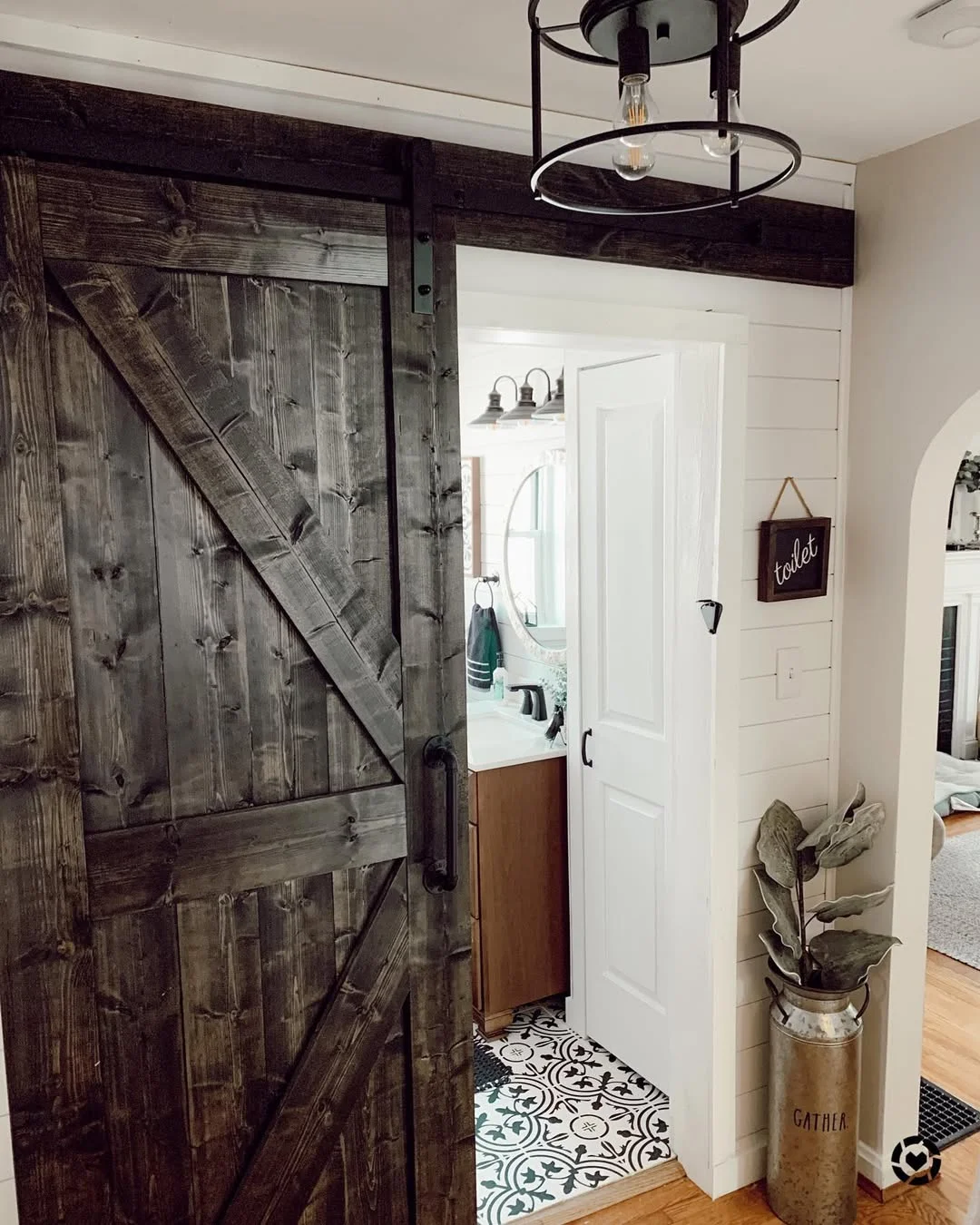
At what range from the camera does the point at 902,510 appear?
237 cm

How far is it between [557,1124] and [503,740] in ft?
3.95

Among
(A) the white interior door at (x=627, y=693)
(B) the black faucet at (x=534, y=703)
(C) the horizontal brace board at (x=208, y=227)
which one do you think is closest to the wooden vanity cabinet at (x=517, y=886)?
(A) the white interior door at (x=627, y=693)

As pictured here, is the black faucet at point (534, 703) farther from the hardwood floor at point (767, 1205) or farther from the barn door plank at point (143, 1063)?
the barn door plank at point (143, 1063)

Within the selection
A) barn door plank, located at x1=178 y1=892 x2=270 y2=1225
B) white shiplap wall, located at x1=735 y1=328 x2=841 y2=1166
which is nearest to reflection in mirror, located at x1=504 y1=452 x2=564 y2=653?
white shiplap wall, located at x1=735 y1=328 x2=841 y2=1166

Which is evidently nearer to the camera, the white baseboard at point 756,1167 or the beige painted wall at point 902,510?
the beige painted wall at point 902,510

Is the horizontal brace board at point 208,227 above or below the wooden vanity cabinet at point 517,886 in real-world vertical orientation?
above

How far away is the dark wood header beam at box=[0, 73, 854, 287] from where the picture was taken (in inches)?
63.7

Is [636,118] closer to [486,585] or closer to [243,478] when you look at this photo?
[243,478]

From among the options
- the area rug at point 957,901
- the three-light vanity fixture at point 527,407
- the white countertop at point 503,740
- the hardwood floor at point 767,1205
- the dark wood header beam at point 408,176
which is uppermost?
the dark wood header beam at point 408,176

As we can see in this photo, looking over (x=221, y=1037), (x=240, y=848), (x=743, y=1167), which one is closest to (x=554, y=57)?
(x=240, y=848)

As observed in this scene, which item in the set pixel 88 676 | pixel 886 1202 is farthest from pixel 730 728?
pixel 88 676

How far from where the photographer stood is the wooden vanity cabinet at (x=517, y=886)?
3.16 metres

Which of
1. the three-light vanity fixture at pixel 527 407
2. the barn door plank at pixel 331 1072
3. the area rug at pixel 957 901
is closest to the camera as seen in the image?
the barn door plank at pixel 331 1072

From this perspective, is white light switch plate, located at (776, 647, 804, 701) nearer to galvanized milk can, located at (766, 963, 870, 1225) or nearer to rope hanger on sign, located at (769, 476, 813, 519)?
rope hanger on sign, located at (769, 476, 813, 519)
